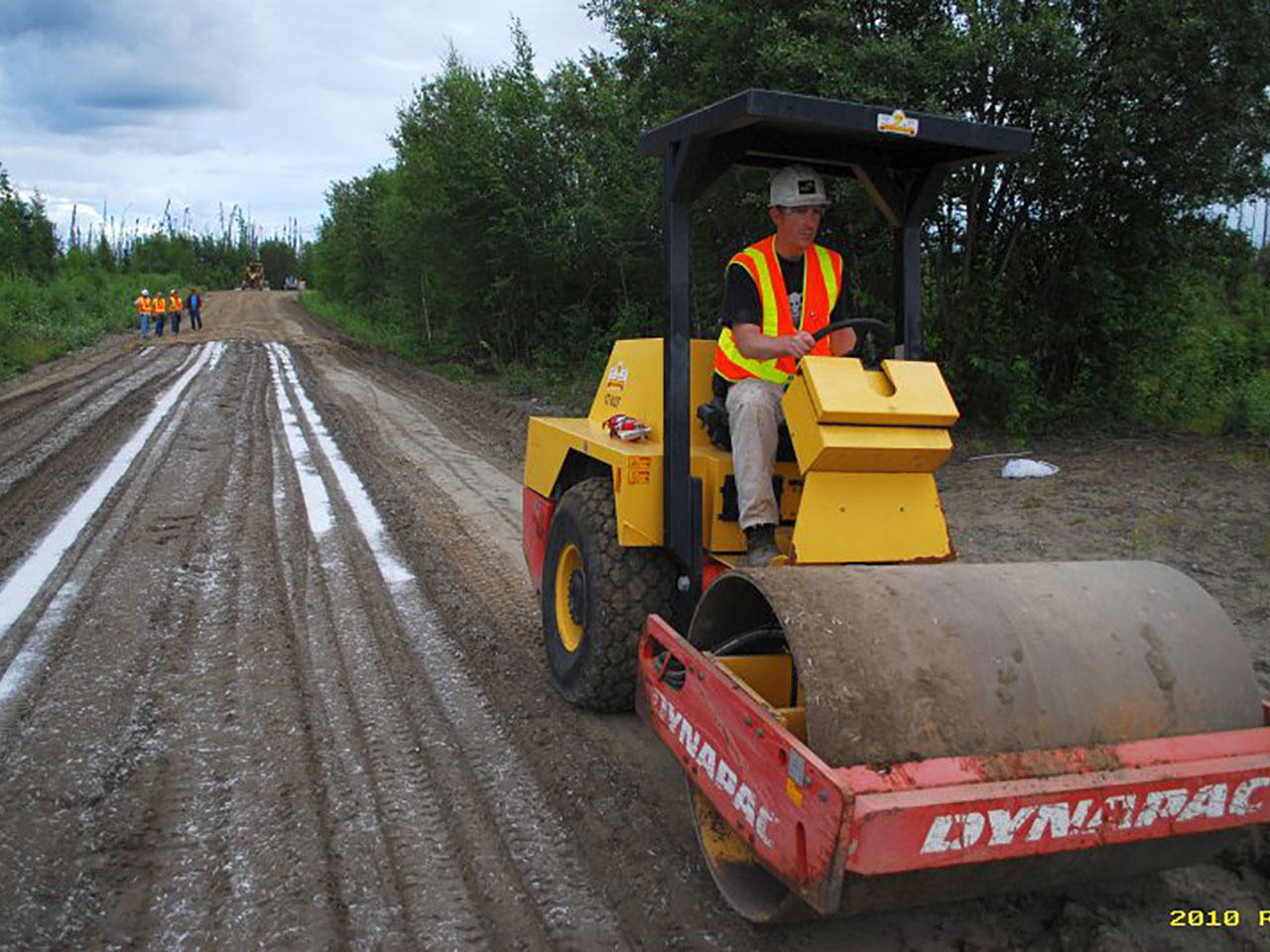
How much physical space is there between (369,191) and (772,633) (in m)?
44.9

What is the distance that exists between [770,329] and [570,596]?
5.10 ft

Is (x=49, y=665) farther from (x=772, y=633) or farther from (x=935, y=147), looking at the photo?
(x=935, y=147)

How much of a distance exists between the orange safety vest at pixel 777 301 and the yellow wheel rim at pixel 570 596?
110cm

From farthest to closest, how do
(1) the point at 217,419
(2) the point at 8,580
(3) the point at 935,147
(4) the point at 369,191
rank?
(4) the point at 369,191 → (1) the point at 217,419 → (2) the point at 8,580 → (3) the point at 935,147

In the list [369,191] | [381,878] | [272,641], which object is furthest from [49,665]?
[369,191]

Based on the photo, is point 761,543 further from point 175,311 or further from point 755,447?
point 175,311

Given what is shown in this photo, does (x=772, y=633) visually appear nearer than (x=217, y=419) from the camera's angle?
Yes

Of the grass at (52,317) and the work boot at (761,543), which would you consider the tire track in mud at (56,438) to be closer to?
the grass at (52,317)

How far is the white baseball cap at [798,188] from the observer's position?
11.9ft

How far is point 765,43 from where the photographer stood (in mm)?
8656

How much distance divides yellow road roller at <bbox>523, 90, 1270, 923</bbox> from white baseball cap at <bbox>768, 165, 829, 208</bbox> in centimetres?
12

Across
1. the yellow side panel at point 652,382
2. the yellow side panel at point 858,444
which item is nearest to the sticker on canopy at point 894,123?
the yellow side panel at point 858,444

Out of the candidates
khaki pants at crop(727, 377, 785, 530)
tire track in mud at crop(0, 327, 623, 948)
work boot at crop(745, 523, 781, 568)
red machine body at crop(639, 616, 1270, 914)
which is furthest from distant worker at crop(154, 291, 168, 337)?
red machine body at crop(639, 616, 1270, 914)

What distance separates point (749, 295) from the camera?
364cm
